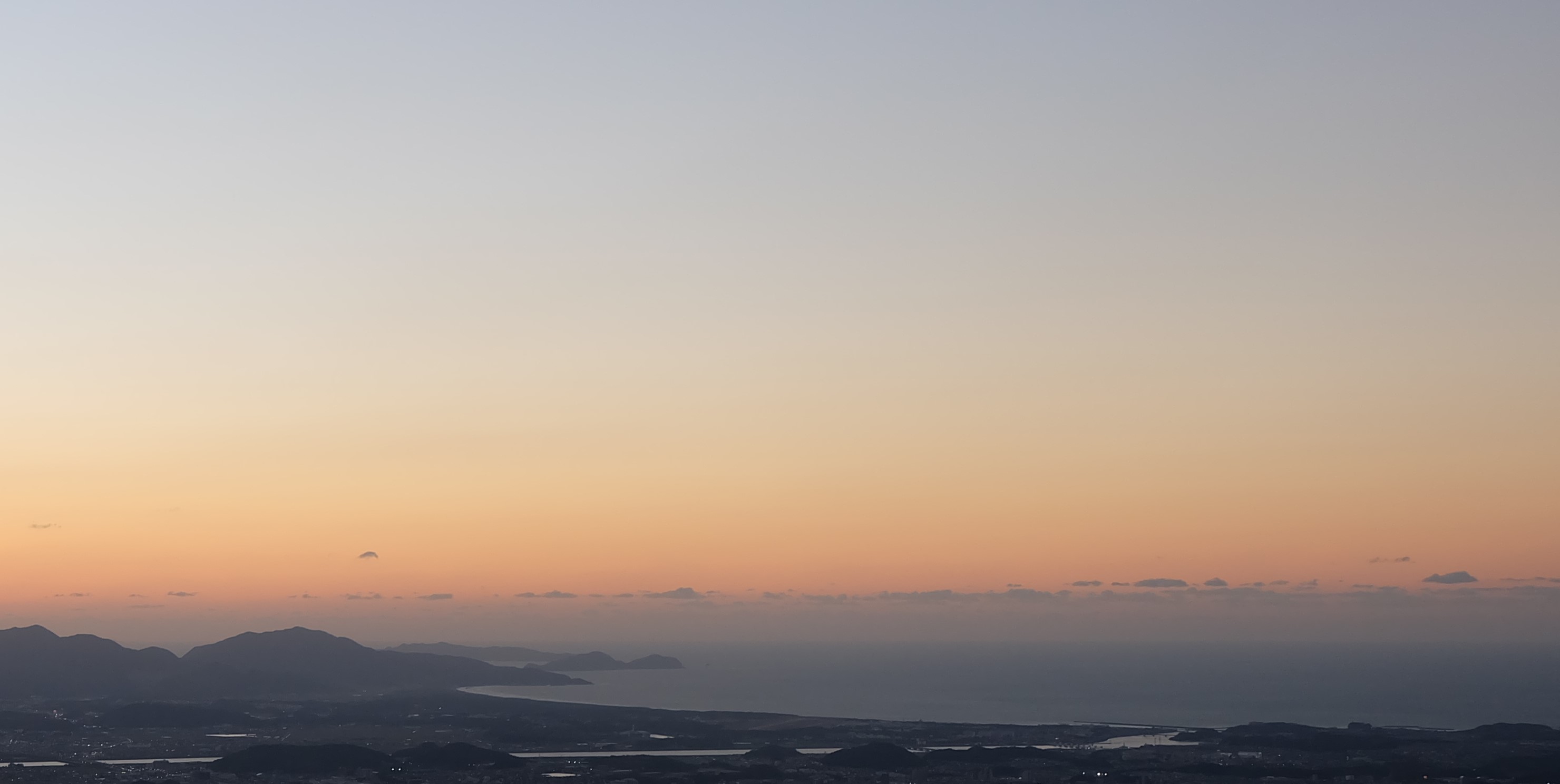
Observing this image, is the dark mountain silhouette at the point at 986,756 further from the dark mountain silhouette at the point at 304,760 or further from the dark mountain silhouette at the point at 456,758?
the dark mountain silhouette at the point at 304,760

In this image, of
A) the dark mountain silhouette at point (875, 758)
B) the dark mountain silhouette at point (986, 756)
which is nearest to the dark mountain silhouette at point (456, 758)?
the dark mountain silhouette at point (875, 758)

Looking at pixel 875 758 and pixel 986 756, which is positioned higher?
pixel 986 756

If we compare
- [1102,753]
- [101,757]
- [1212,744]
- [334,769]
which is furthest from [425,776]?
[1212,744]

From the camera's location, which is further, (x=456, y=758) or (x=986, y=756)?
(x=986, y=756)

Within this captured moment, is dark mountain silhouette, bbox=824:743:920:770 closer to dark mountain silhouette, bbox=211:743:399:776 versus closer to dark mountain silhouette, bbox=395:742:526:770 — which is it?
dark mountain silhouette, bbox=395:742:526:770

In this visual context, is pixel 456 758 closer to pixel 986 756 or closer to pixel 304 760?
pixel 304 760

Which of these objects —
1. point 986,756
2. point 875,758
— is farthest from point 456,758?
point 986,756
